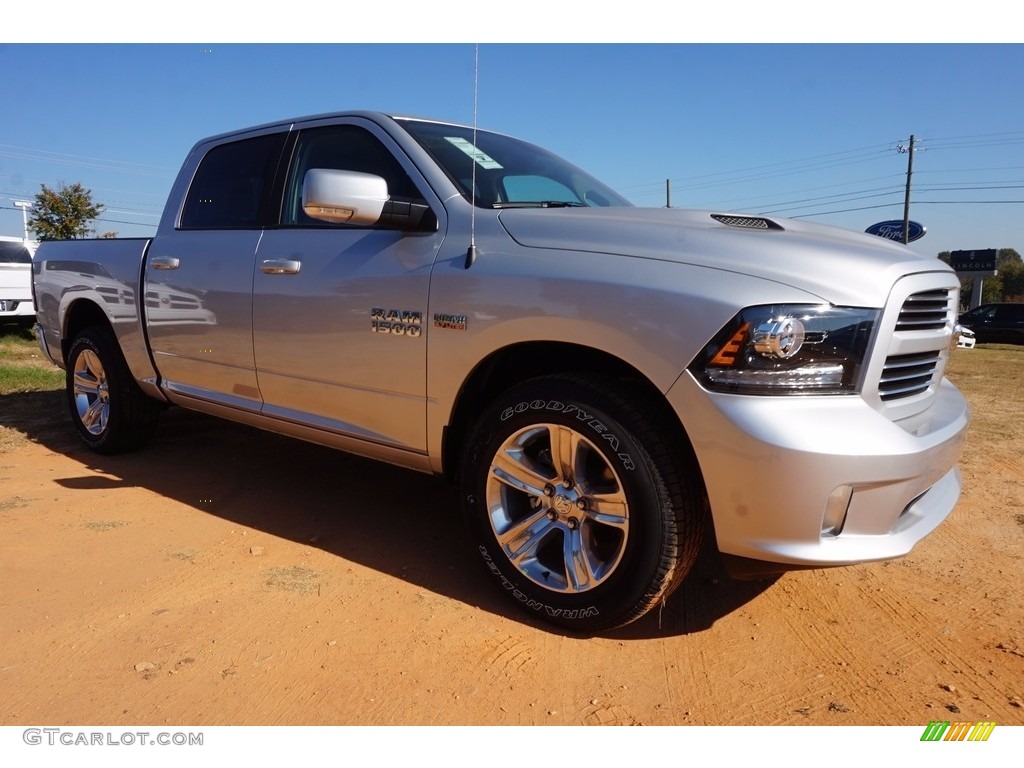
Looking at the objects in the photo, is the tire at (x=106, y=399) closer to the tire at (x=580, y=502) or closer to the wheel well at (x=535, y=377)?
the wheel well at (x=535, y=377)

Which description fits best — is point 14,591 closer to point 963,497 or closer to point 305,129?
point 305,129

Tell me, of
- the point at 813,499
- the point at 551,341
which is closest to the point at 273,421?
the point at 551,341

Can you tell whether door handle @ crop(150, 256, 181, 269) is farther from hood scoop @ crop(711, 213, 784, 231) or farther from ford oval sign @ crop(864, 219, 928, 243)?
ford oval sign @ crop(864, 219, 928, 243)

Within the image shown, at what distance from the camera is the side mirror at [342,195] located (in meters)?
2.82

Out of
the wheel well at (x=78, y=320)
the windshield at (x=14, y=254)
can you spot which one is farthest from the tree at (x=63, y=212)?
the wheel well at (x=78, y=320)

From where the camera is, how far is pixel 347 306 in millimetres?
3225

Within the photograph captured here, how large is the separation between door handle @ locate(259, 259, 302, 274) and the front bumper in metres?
1.96

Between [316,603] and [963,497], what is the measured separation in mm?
3553

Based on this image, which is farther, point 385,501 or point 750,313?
point 385,501

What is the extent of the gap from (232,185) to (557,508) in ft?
9.09

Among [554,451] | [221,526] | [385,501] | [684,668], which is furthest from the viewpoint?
[385,501]

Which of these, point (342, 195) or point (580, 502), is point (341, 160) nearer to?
point (342, 195)

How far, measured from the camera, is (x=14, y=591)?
2969mm

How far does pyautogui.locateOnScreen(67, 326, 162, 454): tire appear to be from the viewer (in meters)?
4.80
